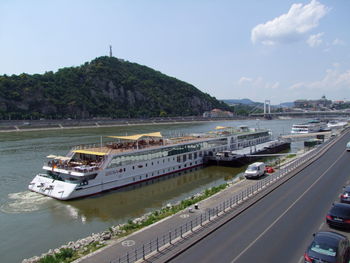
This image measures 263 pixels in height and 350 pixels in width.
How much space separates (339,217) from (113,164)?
2458 cm

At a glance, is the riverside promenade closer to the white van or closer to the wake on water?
the white van

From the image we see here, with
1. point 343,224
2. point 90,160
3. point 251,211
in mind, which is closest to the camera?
point 343,224

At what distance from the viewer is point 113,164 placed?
3372 centimetres

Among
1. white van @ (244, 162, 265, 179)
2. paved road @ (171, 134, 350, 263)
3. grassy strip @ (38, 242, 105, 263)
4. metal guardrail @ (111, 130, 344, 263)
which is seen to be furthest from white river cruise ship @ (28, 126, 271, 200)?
paved road @ (171, 134, 350, 263)

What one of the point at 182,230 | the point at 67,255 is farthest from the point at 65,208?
the point at 182,230

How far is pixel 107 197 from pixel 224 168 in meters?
22.6

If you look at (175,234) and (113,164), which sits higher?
(113,164)

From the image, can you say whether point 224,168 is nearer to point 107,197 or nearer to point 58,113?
point 107,197

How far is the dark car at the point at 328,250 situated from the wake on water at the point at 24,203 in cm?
2488

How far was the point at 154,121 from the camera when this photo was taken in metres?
182

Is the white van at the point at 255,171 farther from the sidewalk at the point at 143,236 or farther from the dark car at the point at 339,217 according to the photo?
the dark car at the point at 339,217

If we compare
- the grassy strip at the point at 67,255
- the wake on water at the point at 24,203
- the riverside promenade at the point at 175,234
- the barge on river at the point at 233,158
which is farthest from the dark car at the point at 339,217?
the barge on river at the point at 233,158

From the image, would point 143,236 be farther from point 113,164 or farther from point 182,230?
point 113,164

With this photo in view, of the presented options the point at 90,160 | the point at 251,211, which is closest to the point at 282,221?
the point at 251,211
